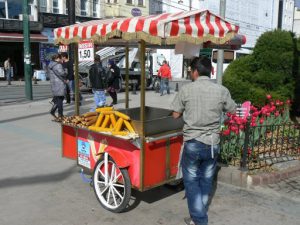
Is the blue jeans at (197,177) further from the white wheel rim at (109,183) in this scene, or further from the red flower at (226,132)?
the red flower at (226,132)

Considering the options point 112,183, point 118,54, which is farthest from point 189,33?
point 118,54

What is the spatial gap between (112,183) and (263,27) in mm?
52859

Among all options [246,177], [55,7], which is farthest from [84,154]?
[55,7]

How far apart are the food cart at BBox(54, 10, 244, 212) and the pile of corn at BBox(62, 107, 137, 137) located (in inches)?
3.6

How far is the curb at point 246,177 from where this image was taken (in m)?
5.35

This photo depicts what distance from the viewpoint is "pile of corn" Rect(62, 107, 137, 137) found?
4.78 meters

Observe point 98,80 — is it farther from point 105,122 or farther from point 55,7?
point 55,7

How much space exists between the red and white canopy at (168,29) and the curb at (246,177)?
2016 mm

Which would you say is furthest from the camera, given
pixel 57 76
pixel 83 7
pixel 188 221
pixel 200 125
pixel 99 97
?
pixel 83 7

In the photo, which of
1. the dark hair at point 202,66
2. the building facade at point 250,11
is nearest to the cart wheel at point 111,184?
the dark hair at point 202,66

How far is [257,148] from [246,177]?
88 cm

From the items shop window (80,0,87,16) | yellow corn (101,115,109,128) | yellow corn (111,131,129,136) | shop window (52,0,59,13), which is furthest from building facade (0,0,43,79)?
yellow corn (111,131,129,136)

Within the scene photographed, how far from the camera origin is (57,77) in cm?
990

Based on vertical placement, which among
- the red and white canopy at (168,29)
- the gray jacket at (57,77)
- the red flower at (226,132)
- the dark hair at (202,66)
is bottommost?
the red flower at (226,132)
